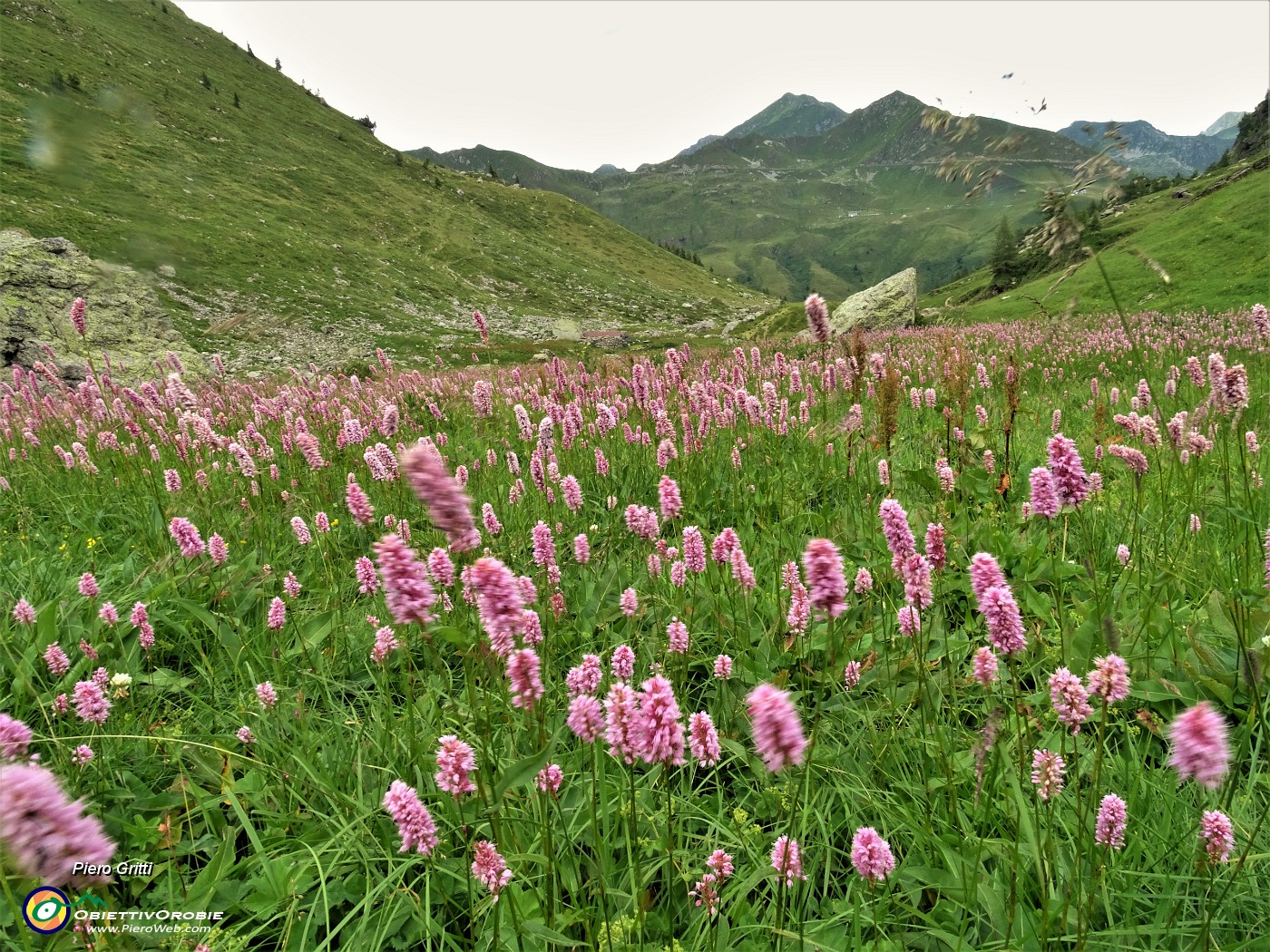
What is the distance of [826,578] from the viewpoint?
144 centimetres

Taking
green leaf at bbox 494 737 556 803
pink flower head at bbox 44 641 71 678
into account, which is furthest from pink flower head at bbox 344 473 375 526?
green leaf at bbox 494 737 556 803

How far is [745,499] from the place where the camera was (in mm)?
4852

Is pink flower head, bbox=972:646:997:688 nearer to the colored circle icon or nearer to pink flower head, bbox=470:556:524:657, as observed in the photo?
pink flower head, bbox=470:556:524:657

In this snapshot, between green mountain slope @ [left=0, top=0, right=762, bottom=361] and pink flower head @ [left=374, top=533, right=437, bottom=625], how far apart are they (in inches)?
146

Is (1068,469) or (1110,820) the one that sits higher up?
(1068,469)

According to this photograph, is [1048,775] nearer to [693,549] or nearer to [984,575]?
[984,575]

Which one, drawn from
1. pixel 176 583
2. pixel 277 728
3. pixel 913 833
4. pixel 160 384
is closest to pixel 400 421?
pixel 160 384

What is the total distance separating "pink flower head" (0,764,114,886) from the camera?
90 centimetres

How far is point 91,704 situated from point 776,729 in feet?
8.37

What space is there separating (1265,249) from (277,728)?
42.5m

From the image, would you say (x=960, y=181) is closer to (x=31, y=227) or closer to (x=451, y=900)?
(x=451, y=900)

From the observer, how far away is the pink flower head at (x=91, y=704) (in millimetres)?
2191

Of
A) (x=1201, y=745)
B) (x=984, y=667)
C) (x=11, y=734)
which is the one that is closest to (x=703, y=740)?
(x=984, y=667)

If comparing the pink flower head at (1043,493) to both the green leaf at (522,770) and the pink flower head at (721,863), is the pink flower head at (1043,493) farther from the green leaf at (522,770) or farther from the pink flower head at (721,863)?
the green leaf at (522,770)
